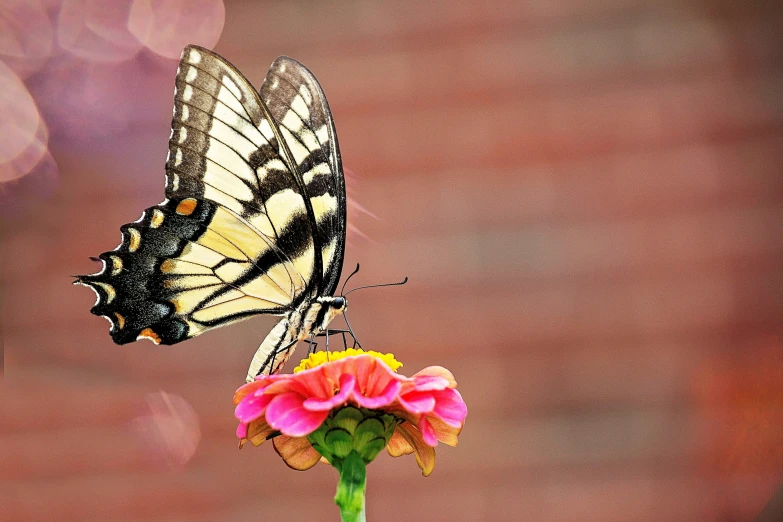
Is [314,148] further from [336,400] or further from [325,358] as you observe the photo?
[336,400]

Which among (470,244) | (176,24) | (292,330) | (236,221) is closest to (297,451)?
(292,330)

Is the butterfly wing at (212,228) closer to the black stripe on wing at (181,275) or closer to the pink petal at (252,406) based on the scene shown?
the black stripe on wing at (181,275)

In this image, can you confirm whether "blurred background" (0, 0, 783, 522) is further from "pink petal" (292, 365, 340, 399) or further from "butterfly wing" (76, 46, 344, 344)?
"pink petal" (292, 365, 340, 399)

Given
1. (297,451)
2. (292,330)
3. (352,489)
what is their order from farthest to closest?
(292,330) → (297,451) → (352,489)

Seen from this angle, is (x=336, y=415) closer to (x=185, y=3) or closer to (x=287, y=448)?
(x=287, y=448)

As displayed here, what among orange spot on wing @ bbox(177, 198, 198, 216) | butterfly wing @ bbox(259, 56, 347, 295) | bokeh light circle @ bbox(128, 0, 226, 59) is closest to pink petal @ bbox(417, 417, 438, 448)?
butterfly wing @ bbox(259, 56, 347, 295)
